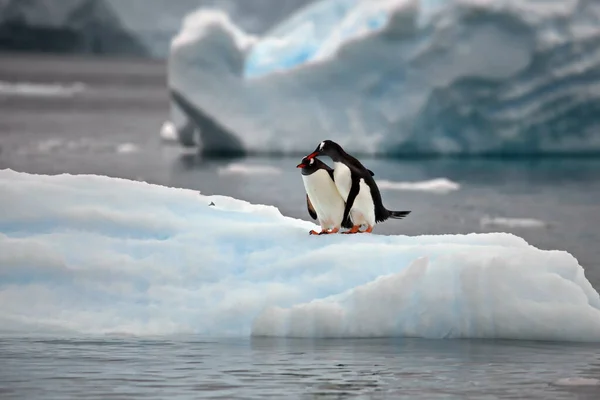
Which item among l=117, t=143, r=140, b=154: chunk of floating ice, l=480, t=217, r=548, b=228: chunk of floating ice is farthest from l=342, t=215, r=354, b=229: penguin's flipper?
l=117, t=143, r=140, b=154: chunk of floating ice

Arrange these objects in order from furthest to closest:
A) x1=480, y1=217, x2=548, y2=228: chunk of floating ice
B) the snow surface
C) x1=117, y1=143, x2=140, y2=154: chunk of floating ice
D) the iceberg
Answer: x1=117, y1=143, x2=140, y2=154: chunk of floating ice
the iceberg
x1=480, y1=217, x2=548, y2=228: chunk of floating ice
the snow surface

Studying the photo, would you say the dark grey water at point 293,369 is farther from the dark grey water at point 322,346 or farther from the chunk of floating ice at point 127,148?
the chunk of floating ice at point 127,148

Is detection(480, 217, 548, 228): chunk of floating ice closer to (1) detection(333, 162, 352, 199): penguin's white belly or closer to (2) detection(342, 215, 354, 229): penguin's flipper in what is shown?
(2) detection(342, 215, 354, 229): penguin's flipper

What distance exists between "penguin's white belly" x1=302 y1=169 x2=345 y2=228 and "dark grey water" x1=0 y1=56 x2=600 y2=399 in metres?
0.93

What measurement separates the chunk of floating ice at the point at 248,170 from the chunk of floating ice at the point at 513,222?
5.31 m

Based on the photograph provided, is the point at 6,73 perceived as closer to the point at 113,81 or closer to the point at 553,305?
the point at 113,81

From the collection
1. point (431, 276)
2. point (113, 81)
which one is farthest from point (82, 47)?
point (431, 276)

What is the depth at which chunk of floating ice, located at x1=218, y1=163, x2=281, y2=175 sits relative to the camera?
18.8 metres

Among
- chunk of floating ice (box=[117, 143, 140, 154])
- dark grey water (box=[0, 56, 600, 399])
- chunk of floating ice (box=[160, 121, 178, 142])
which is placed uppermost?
chunk of floating ice (box=[160, 121, 178, 142])

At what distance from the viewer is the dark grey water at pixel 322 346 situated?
20.9 feet

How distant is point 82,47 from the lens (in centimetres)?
8775

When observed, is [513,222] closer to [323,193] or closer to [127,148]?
[323,193]

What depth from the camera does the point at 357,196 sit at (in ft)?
26.1

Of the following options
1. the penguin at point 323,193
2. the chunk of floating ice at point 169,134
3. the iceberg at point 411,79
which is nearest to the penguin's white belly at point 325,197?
the penguin at point 323,193
